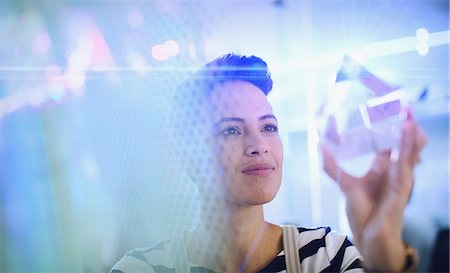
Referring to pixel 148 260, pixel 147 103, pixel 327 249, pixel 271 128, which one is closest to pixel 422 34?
pixel 271 128

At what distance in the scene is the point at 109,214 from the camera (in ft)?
3.35

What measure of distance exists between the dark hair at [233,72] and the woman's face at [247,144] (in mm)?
14

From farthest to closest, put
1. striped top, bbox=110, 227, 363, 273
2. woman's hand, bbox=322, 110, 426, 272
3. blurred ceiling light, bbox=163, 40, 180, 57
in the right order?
blurred ceiling light, bbox=163, 40, 180, 57, striped top, bbox=110, 227, 363, 273, woman's hand, bbox=322, 110, 426, 272

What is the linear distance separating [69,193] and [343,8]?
29.2 inches

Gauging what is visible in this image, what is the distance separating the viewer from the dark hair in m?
0.94

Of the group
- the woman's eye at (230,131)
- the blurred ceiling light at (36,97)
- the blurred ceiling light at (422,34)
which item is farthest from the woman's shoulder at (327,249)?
the blurred ceiling light at (36,97)

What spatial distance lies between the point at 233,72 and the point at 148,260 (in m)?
0.43

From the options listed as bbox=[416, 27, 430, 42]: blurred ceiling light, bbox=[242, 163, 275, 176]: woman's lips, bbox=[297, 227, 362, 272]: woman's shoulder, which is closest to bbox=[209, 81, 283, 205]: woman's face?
bbox=[242, 163, 275, 176]: woman's lips

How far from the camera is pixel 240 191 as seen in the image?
915mm

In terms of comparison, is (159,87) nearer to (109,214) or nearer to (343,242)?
(109,214)

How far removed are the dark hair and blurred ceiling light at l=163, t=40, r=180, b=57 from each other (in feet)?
0.27

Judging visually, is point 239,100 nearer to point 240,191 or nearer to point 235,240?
point 240,191

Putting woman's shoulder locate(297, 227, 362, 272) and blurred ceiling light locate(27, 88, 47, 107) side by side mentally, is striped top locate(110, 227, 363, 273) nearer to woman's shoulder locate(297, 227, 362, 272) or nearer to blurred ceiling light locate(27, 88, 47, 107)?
woman's shoulder locate(297, 227, 362, 272)

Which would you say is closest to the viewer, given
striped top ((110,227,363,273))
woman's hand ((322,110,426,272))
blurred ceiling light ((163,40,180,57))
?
woman's hand ((322,110,426,272))
